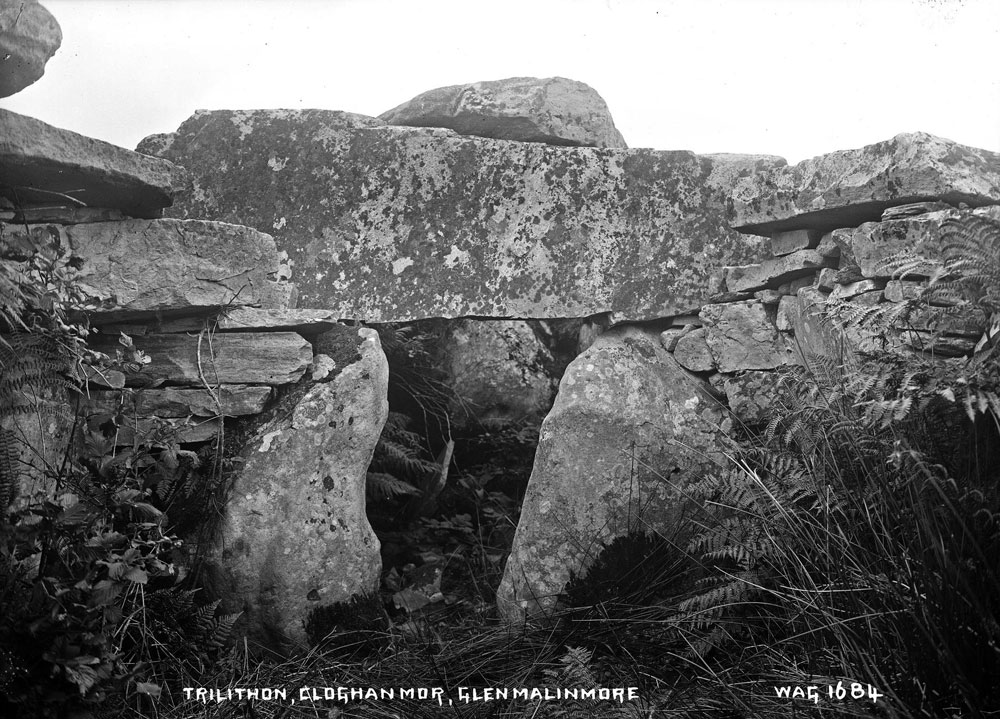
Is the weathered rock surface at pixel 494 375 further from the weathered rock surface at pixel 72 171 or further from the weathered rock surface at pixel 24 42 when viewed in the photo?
the weathered rock surface at pixel 24 42

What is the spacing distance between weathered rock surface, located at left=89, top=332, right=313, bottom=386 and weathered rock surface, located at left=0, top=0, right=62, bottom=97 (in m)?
1.11

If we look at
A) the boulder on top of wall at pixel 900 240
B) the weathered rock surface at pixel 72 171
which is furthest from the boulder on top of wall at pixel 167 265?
the boulder on top of wall at pixel 900 240

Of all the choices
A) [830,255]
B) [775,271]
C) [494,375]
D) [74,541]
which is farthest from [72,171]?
[830,255]

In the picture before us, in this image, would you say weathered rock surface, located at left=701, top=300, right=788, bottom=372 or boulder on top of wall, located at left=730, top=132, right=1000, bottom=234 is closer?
boulder on top of wall, located at left=730, top=132, right=1000, bottom=234

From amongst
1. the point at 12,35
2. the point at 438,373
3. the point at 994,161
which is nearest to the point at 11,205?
the point at 12,35

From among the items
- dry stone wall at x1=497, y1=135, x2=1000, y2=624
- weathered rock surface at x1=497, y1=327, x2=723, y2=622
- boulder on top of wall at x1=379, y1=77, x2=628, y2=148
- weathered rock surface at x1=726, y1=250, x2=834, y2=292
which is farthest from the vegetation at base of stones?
weathered rock surface at x1=726, y1=250, x2=834, y2=292

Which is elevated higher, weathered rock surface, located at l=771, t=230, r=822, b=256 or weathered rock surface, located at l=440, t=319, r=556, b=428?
weathered rock surface, located at l=771, t=230, r=822, b=256

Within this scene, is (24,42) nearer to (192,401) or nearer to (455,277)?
(192,401)

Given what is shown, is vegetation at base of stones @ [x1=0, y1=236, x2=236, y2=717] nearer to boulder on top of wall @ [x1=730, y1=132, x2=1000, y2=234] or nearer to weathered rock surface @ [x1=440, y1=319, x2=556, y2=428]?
weathered rock surface @ [x1=440, y1=319, x2=556, y2=428]

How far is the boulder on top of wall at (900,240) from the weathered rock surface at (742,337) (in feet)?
2.25

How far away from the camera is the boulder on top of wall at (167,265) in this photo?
3.79 meters

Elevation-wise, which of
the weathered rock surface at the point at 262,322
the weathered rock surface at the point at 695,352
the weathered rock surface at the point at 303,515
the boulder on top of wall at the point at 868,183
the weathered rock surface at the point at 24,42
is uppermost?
the weathered rock surface at the point at 24,42

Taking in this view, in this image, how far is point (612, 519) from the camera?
13.4ft

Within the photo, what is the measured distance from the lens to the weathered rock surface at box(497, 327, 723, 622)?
13.4 ft
